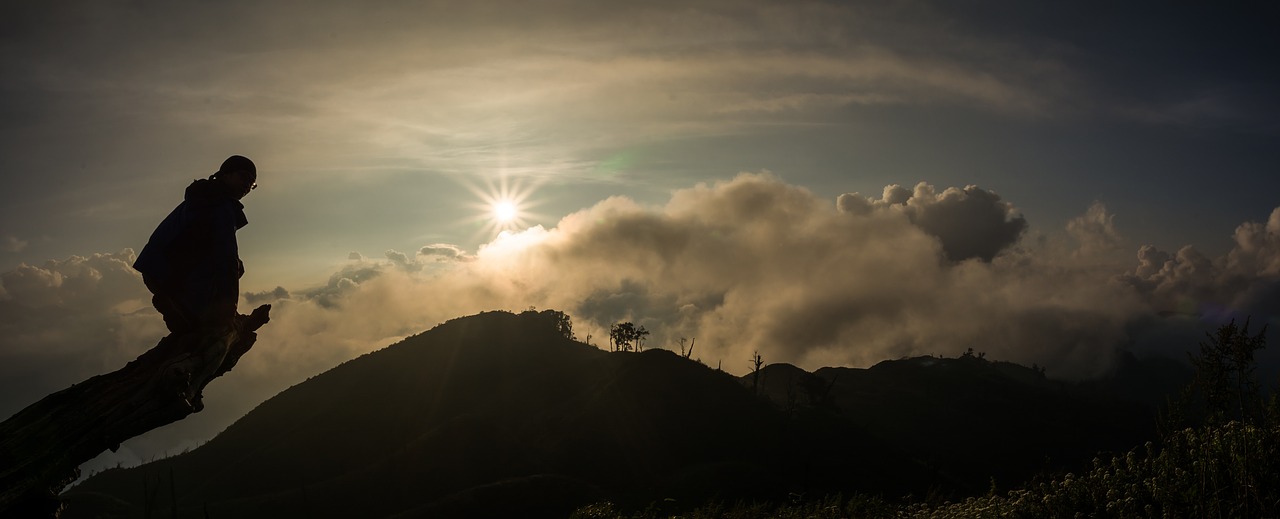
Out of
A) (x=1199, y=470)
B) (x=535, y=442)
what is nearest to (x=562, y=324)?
(x=535, y=442)

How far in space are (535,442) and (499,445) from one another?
7.08 m

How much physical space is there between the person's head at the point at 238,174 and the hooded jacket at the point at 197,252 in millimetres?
71

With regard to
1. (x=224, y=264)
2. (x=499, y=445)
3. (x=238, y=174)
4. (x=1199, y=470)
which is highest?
(x=499, y=445)

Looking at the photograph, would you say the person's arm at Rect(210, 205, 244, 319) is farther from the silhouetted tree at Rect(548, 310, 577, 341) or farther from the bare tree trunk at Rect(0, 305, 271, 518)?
the silhouetted tree at Rect(548, 310, 577, 341)

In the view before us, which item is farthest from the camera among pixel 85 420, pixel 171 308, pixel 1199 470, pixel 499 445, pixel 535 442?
pixel 535 442

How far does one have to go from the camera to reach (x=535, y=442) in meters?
124

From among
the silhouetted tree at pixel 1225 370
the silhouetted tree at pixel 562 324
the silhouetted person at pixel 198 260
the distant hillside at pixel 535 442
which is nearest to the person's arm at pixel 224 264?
the silhouetted person at pixel 198 260

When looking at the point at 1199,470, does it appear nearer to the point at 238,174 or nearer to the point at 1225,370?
the point at 1225,370

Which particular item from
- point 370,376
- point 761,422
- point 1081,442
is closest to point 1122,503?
point 761,422

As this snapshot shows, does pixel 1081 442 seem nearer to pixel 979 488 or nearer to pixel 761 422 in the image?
pixel 979 488

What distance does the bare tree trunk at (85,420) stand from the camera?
385 centimetres

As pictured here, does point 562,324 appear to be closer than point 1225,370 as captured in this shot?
No

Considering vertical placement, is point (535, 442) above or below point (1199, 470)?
above

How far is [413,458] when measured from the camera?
376 ft
